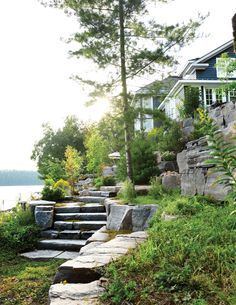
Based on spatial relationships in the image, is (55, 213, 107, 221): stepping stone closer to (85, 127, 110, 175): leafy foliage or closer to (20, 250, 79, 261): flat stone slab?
(20, 250, 79, 261): flat stone slab

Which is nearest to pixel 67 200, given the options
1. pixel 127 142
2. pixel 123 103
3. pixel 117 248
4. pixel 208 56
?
pixel 127 142

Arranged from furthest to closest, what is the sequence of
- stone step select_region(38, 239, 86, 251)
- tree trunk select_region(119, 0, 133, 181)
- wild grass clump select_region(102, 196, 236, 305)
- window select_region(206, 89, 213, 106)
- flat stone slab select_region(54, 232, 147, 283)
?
window select_region(206, 89, 213, 106) < tree trunk select_region(119, 0, 133, 181) < stone step select_region(38, 239, 86, 251) < flat stone slab select_region(54, 232, 147, 283) < wild grass clump select_region(102, 196, 236, 305)

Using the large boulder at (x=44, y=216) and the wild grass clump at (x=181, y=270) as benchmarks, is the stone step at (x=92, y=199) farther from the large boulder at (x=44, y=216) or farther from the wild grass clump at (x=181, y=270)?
the wild grass clump at (x=181, y=270)

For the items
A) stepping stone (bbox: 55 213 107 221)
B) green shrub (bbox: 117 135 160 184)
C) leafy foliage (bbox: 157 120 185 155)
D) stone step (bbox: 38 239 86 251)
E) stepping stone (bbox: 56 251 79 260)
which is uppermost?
leafy foliage (bbox: 157 120 185 155)

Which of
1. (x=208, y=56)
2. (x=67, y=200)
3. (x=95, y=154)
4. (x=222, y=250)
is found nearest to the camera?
(x=222, y=250)

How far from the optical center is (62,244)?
7168 mm

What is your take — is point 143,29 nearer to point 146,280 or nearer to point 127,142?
point 127,142

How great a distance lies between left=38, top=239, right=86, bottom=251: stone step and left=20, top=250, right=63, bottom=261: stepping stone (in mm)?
257

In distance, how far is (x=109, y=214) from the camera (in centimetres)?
749

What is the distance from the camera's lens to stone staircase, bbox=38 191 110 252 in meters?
7.24

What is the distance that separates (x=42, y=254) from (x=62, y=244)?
22.5 inches

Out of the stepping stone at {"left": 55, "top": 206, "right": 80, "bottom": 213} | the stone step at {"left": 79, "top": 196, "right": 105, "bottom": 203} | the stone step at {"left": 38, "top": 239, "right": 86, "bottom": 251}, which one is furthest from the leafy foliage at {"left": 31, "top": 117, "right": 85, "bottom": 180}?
the stone step at {"left": 38, "top": 239, "right": 86, "bottom": 251}

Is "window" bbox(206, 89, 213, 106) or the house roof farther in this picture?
"window" bbox(206, 89, 213, 106)

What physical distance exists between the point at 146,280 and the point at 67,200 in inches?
312
